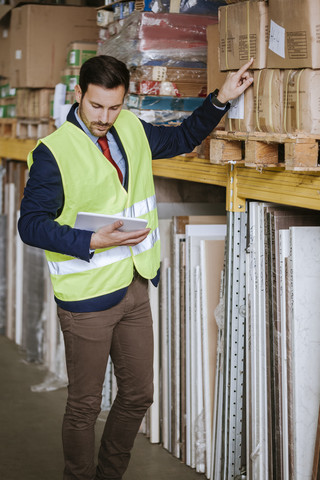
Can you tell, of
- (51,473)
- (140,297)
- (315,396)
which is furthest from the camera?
(51,473)

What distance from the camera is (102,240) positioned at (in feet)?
10.4

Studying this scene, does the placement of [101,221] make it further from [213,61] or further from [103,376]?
[213,61]

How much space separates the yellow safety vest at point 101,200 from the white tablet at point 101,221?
205 mm

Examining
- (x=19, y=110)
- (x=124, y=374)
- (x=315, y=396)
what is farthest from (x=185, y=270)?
(x=19, y=110)

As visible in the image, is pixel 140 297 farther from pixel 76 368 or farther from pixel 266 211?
pixel 266 211

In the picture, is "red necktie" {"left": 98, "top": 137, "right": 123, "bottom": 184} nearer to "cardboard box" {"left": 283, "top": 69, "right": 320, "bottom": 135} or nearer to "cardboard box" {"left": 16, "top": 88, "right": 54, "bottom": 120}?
"cardboard box" {"left": 283, "top": 69, "right": 320, "bottom": 135}

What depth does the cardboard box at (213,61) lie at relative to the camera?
3.83 metres

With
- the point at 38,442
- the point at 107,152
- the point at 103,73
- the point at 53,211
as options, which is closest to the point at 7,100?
the point at 38,442

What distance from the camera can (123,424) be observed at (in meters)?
3.74

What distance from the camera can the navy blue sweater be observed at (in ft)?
10.4

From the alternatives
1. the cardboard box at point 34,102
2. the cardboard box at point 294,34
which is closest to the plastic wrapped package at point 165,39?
→ the cardboard box at point 294,34

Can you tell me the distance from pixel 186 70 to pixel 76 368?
1.87 m

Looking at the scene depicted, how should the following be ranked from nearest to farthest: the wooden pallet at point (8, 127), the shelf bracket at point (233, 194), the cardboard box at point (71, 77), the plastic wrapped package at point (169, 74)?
the shelf bracket at point (233, 194), the plastic wrapped package at point (169, 74), the cardboard box at point (71, 77), the wooden pallet at point (8, 127)

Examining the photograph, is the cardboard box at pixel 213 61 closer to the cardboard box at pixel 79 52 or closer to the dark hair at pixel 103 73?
the dark hair at pixel 103 73
